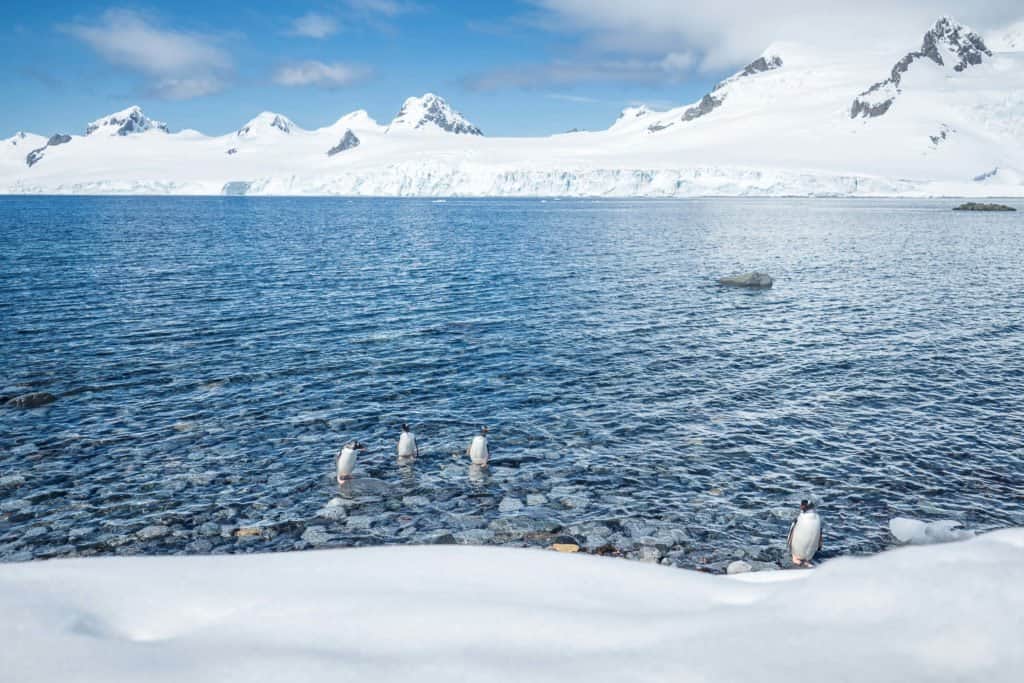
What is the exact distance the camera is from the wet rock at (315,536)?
1404cm

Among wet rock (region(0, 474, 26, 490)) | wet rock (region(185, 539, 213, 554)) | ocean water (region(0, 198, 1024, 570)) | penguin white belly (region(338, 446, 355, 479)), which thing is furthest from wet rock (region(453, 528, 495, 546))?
wet rock (region(0, 474, 26, 490))

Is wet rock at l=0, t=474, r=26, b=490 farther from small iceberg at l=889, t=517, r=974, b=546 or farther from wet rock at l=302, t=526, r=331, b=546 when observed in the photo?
small iceberg at l=889, t=517, r=974, b=546

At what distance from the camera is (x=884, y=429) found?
66.6 feet

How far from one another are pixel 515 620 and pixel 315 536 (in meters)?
7.19

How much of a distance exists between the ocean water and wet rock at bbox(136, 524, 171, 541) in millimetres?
64

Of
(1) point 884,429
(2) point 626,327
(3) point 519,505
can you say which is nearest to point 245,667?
(3) point 519,505

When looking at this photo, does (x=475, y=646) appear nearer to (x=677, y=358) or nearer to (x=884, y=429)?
(x=884, y=429)

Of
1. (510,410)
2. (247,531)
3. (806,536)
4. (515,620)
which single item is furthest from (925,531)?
(247,531)

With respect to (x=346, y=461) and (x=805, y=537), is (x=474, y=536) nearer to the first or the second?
(x=346, y=461)

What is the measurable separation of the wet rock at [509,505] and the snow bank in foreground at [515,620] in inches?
198

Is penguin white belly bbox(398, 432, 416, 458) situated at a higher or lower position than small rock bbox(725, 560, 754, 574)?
higher

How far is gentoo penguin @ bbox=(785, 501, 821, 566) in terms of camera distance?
13109 mm

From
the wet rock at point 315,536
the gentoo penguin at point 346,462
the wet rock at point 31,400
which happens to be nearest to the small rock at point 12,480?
the wet rock at point 31,400

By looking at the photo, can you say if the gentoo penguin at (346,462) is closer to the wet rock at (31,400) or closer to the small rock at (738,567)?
the small rock at (738,567)
